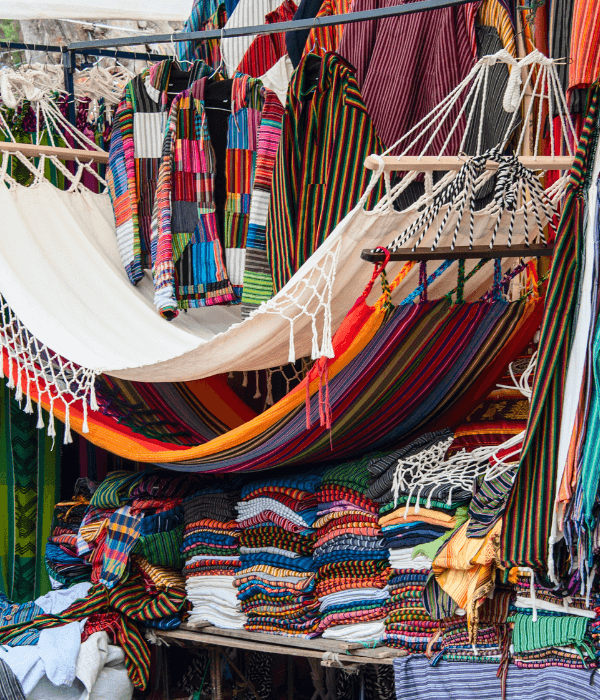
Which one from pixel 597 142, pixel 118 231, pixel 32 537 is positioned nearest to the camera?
pixel 597 142

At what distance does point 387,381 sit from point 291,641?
86 cm

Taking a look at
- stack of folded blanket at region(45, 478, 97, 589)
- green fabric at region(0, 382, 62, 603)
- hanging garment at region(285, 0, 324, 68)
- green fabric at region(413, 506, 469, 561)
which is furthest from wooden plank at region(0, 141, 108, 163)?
green fabric at region(413, 506, 469, 561)

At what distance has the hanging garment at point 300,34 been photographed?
10.5 ft

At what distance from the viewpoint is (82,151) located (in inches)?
138

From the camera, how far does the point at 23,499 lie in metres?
3.81

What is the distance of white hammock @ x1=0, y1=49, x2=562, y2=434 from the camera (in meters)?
2.21

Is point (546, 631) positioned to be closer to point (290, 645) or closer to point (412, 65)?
point (290, 645)

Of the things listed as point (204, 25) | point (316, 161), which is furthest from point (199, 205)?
point (204, 25)

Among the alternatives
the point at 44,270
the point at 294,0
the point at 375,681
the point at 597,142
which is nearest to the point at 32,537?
the point at 44,270

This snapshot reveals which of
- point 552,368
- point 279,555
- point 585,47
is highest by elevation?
point 585,47

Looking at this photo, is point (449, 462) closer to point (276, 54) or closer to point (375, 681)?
point (375, 681)

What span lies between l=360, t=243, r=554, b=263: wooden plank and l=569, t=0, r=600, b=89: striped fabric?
37 cm

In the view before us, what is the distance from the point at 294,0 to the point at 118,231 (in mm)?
1073

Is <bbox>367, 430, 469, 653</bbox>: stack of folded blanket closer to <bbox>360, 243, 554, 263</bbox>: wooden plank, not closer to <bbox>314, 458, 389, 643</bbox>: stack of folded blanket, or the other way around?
<bbox>314, 458, 389, 643</bbox>: stack of folded blanket
